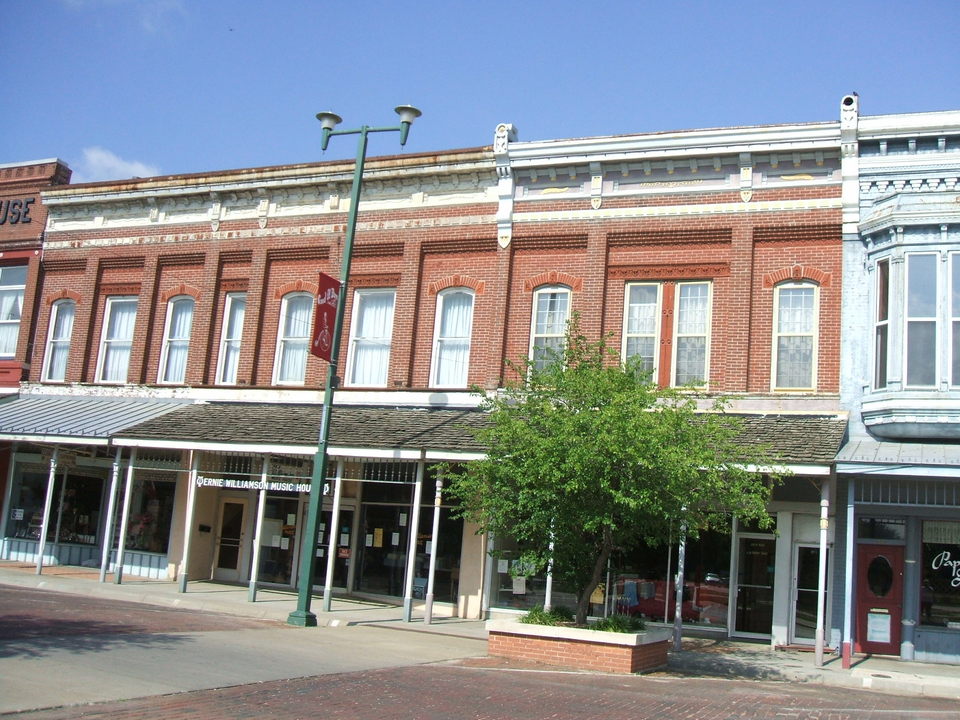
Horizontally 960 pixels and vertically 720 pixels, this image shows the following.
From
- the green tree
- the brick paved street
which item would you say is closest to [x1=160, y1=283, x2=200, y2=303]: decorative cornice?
the green tree

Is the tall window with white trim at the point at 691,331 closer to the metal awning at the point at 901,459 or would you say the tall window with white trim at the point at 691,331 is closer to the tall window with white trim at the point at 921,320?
the metal awning at the point at 901,459

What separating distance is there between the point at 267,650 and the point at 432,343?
30.9 ft

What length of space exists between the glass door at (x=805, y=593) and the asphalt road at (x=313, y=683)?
3.97 meters

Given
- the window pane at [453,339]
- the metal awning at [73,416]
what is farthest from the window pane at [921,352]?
the metal awning at [73,416]

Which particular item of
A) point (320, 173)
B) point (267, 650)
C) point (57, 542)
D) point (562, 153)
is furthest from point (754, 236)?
point (57, 542)

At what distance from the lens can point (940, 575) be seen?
55.2ft

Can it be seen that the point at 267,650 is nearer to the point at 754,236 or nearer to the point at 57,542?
the point at 754,236

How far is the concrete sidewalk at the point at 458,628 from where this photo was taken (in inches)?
557

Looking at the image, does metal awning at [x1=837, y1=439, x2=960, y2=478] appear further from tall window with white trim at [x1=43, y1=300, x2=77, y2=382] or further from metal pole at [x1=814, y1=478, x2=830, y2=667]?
tall window with white trim at [x1=43, y1=300, x2=77, y2=382]

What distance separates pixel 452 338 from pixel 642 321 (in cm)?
415

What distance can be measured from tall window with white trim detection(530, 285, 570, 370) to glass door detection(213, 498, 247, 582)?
27.1ft

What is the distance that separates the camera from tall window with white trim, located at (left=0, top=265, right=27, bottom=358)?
26297 mm

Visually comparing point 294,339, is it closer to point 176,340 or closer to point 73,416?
point 176,340

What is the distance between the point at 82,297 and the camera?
83.1ft
